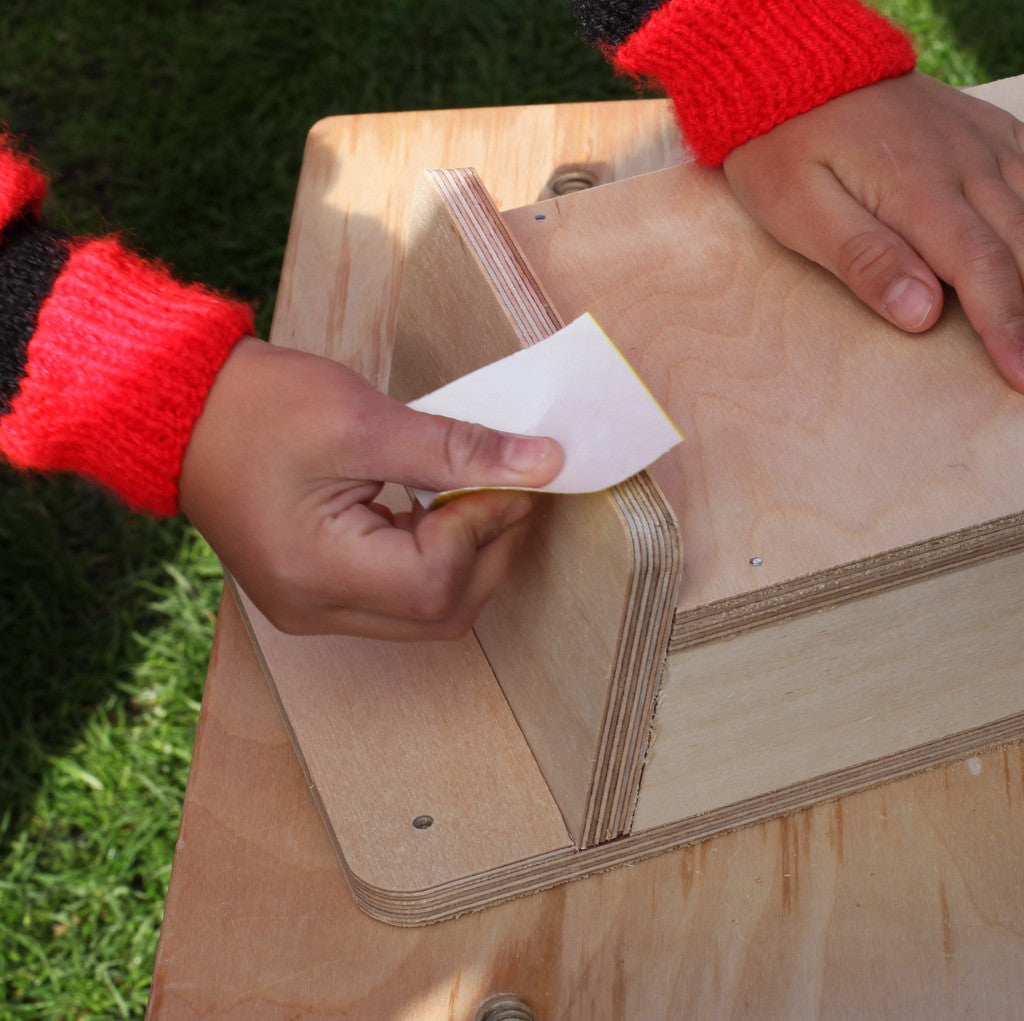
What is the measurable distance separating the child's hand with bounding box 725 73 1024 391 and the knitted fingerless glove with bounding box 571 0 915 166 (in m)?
0.01

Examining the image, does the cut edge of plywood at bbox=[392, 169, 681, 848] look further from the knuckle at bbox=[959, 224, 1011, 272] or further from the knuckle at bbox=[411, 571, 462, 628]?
the knuckle at bbox=[959, 224, 1011, 272]

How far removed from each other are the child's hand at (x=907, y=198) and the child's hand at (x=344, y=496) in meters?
0.27

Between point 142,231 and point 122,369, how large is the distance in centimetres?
133

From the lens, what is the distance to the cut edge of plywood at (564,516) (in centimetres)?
57

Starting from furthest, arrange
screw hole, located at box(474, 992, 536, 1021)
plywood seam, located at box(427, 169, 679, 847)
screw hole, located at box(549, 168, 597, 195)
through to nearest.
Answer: screw hole, located at box(549, 168, 597, 195), screw hole, located at box(474, 992, 536, 1021), plywood seam, located at box(427, 169, 679, 847)

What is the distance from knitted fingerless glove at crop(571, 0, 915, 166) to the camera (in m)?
0.79

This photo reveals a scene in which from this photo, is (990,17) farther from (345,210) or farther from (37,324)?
(37,324)

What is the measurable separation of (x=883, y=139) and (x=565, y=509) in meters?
0.35

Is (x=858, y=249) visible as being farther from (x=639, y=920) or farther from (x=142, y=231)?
(x=142, y=231)

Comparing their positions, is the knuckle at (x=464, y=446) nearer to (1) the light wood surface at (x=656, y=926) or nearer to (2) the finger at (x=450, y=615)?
(2) the finger at (x=450, y=615)

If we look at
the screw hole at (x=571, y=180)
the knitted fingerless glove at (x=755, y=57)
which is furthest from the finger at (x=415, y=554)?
the screw hole at (x=571, y=180)

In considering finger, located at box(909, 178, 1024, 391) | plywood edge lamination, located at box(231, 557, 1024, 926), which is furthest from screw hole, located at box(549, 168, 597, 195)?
plywood edge lamination, located at box(231, 557, 1024, 926)

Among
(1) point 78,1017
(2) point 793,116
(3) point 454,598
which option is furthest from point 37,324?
(1) point 78,1017

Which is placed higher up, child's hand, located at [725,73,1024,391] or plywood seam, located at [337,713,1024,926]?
child's hand, located at [725,73,1024,391]
